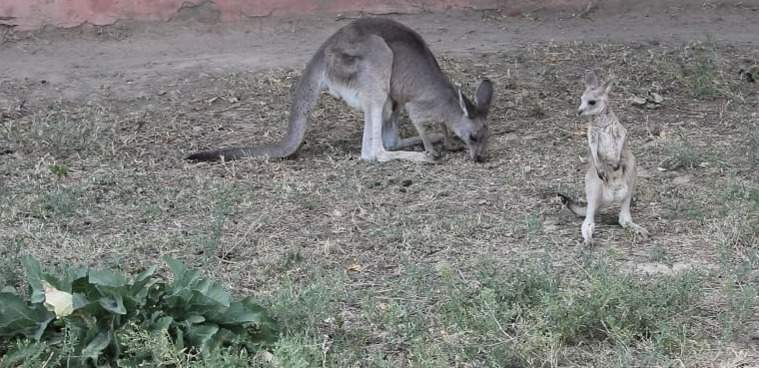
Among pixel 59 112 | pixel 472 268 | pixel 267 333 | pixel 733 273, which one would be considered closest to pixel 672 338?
pixel 733 273

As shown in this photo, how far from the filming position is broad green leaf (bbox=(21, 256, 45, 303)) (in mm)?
3404

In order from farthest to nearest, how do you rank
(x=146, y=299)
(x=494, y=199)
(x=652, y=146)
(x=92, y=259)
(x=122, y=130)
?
(x=122, y=130)
(x=652, y=146)
(x=494, y=199)
(x=92, y=259)
(x=146, y=299)

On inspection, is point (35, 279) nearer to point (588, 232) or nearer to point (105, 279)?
point (105, 279)

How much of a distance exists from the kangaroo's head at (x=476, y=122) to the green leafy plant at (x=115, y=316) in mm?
2685

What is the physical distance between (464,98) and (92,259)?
2407mm

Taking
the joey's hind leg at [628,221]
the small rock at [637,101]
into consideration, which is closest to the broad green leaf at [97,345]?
the joey's hind leg at [628,221]

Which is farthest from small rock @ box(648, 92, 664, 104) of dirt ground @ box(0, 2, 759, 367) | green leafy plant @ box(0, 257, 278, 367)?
green leafy plant @ box(0, 257, 278, 367)

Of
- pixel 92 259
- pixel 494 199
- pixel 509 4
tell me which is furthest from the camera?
pixel 509 4

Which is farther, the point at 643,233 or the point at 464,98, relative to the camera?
the point at 464,98

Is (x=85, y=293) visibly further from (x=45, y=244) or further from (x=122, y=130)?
(x=122, y=130)

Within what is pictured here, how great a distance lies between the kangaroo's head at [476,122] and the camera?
5.97m

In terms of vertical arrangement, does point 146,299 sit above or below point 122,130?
above

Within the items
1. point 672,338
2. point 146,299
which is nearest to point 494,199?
point 672,338

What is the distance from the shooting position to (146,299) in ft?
11.1
